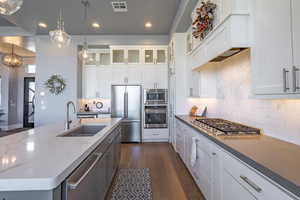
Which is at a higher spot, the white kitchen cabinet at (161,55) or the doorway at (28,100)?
the white kitchen cabinet at (161,55)

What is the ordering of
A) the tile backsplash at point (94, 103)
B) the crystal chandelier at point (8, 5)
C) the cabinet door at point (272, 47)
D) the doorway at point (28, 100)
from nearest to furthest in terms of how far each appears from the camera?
1. the cabinet door at point (272, 47)
2. the crystal chandelier at point (8, 5)
3. the tile backsplash at point (94, 103)
4. the doorway at point (28, 100)

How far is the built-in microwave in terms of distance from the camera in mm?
5258

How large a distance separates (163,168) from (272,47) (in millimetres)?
2669

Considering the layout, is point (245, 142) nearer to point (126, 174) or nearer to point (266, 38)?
point (266, 38)

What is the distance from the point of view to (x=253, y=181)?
1118mm

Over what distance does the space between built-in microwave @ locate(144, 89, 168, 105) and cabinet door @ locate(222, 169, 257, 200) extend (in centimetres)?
377

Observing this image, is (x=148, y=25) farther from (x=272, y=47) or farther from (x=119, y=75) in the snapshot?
(x=272, y=47)

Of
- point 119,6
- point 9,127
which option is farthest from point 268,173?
point 9,127

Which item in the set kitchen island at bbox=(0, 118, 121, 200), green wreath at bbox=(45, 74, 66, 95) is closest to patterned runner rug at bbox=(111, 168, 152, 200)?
kitchen island at bbox=(0, 118, 121, 200)

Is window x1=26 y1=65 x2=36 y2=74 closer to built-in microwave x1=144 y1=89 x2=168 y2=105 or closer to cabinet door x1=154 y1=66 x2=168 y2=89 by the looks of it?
built-in microwave x1=144 y1=89 x2=168 y2=105

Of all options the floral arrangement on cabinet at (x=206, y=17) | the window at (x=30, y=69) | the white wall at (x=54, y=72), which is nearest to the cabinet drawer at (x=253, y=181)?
the floral arrangement on cabinet at (x=206, y=17)

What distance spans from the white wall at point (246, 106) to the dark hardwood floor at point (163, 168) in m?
1.17

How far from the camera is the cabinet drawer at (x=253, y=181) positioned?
36.4 inches

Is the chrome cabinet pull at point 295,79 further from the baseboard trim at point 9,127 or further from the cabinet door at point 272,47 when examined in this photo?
the baseboard trim at point 9,127
